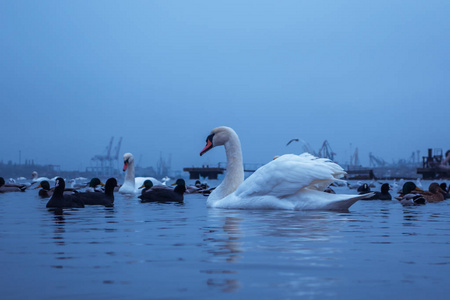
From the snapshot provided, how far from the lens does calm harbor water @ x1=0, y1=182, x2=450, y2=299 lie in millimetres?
4695

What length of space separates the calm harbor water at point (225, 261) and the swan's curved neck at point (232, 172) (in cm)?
613

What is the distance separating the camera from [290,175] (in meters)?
13.7

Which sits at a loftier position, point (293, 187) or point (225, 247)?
point (293, 187)

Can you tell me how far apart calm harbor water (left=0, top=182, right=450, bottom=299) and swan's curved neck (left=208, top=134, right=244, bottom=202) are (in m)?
6.13

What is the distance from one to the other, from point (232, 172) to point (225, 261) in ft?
37.1

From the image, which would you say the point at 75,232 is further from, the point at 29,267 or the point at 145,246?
the point at 29,267

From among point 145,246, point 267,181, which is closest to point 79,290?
point 145,246

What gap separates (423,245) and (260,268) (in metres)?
3.01

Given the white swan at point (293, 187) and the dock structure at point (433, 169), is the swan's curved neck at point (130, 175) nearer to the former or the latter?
the white swan at point (293, 187)

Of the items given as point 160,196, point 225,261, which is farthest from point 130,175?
point 225,261

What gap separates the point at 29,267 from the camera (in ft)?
19.1

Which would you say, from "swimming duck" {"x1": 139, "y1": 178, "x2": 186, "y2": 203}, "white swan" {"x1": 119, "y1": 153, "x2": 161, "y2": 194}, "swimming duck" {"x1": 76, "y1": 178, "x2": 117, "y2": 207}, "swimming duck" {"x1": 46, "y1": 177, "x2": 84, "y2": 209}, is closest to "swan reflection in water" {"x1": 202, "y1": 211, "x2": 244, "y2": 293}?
"swimming duck" {"x1": 46, "y1": 177, "x2": 84, "y2": 209}

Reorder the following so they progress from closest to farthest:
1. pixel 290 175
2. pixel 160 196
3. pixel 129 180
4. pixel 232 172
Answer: pixel 290 175 < pixel 232 172 < pixel 160 196 < pixel 129 180

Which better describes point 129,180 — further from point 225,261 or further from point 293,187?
point 225,261
